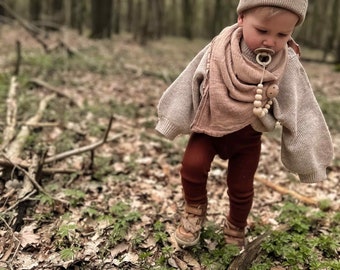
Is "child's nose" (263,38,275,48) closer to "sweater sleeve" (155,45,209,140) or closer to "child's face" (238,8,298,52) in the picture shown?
"child's face" (238,8,298,52)

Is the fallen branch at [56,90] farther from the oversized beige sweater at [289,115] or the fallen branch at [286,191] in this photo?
the oversized beige sweater at [289,115]

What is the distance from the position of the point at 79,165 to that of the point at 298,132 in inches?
111

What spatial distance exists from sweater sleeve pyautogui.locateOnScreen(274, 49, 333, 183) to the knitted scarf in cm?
15

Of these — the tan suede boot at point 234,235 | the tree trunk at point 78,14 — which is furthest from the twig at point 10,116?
the tree trunk at point 78,14

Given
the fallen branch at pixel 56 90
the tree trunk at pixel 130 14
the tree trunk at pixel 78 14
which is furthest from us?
the tree trunk at pixel 130 14

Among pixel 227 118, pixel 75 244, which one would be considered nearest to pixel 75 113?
pixel 75 244

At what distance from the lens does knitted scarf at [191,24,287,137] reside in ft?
8.68

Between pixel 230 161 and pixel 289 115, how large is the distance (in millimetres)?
602

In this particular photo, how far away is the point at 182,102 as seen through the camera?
288 cm

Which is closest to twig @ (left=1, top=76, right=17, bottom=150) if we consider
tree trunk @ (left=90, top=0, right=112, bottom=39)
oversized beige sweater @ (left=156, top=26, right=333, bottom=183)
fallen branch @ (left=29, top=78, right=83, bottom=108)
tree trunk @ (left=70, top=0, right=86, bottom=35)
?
fallen branch @ (left=29, top=78, right=83, bottom=108)

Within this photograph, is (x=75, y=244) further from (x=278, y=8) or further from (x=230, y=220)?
(x=278, y=8)

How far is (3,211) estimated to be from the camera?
3.55m

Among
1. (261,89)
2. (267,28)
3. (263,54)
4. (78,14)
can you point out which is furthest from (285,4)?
(78,14)

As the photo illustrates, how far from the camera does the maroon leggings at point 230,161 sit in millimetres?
2971
